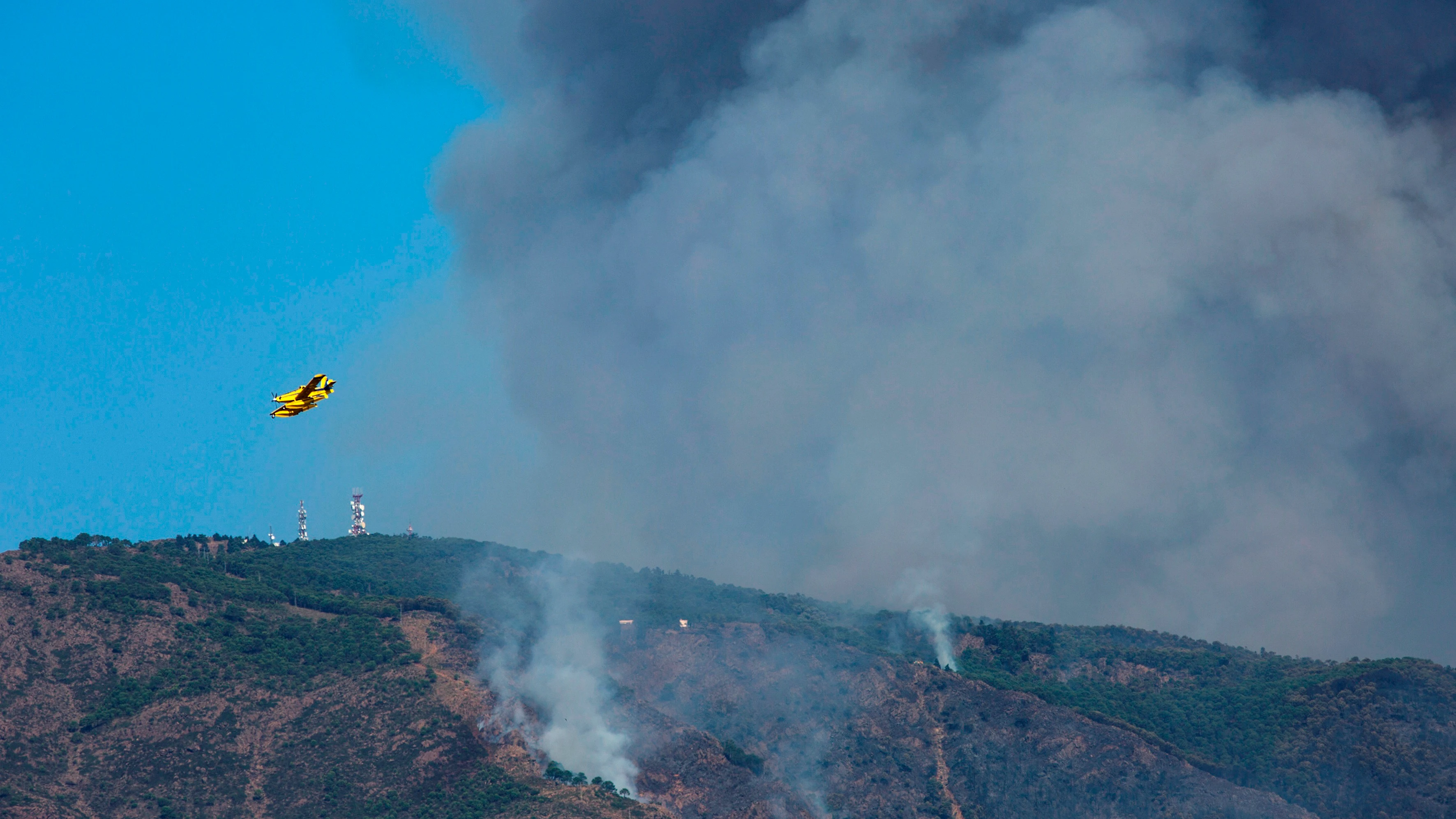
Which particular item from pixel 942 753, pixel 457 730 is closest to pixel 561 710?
pixel 457 730

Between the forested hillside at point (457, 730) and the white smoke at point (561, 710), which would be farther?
the white smoke at point (561, 710)

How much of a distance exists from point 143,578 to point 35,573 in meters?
12.8

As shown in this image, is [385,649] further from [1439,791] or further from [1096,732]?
[1439,791]

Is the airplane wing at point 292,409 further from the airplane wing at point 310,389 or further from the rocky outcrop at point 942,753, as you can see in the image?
the rocky outcrop at point 942,753

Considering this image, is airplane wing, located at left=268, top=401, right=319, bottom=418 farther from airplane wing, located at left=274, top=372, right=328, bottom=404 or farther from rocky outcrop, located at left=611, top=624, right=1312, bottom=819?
rocky outcrop, located at left=611, top=624, right=1312, bottom=819

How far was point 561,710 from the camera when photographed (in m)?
174

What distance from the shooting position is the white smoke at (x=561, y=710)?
540 ft

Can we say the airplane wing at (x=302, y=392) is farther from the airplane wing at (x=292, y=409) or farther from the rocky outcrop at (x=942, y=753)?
the rocky outcrop at (x=942, y=753)

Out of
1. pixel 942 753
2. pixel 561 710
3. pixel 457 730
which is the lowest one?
pixel 457 730

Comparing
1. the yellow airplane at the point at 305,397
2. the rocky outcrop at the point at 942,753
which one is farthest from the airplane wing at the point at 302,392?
the rocky outcrop at the point at 942,753

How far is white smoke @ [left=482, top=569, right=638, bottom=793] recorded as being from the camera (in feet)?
540

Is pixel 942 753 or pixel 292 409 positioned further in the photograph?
pixel 942 753

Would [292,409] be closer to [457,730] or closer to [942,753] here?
[457,730]

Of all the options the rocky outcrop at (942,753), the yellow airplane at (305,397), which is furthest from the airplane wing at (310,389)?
the rocky outcrop at (942,753)
